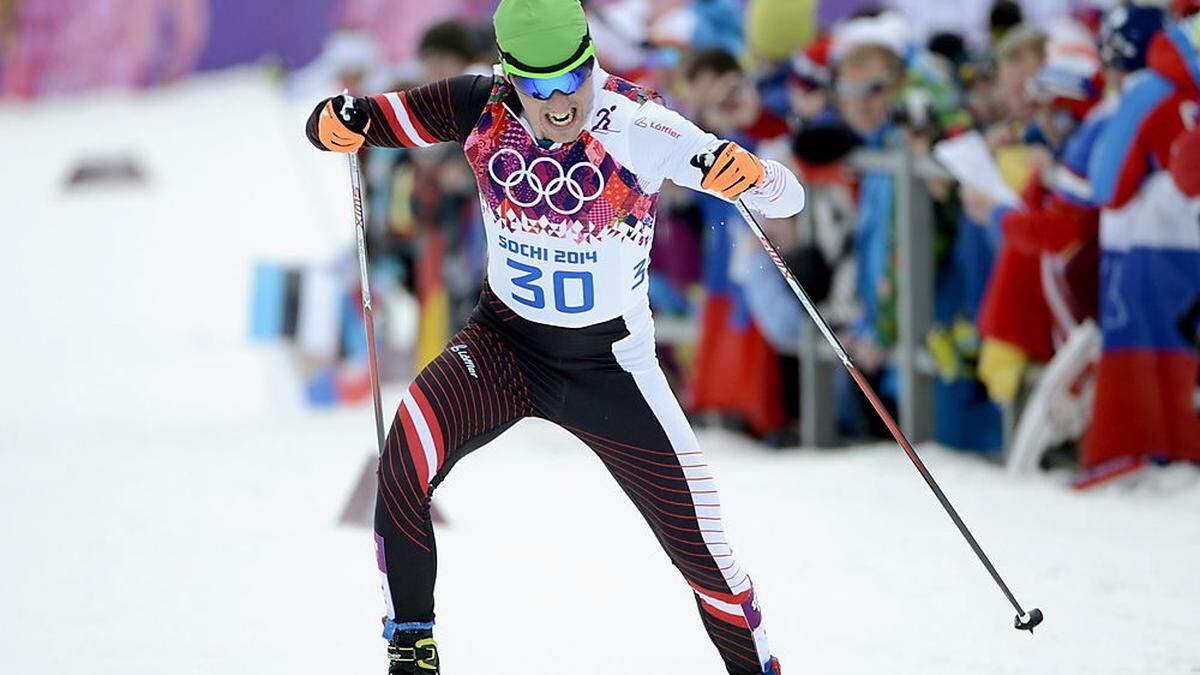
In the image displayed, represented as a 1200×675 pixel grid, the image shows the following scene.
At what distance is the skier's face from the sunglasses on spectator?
3.54m

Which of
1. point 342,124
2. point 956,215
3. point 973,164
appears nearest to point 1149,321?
point 973,164

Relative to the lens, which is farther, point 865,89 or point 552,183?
point 865,89

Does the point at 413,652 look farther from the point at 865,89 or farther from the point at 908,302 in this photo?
the point at 865,89

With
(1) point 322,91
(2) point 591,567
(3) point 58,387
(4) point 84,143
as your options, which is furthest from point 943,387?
(4) point 84,143

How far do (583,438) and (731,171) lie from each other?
2.49 feet

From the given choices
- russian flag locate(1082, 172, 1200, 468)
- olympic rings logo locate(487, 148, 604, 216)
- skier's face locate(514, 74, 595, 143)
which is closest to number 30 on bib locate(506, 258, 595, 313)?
olympic rings logo locate(487, 148, 604, 216)

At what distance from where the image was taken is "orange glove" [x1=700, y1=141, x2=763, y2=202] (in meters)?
4.04

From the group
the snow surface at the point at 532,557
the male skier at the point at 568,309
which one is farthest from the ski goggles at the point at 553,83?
the snow surface at the point at 532,557

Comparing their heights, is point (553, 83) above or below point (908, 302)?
above

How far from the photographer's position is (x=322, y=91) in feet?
56.4

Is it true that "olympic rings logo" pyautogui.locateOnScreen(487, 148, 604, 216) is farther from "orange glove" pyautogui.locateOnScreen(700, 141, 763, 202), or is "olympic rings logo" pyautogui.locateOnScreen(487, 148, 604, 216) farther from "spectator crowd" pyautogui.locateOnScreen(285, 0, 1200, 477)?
"spectator crowd" pyautogui.locateOnScreen(285, 0, 1200, 477)

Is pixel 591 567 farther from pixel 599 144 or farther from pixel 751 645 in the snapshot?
pixel 599 144

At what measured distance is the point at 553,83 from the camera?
403 centimetres

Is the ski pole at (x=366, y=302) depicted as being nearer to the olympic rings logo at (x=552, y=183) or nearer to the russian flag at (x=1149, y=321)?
the olympic rings logo at (x=552, y=183)
